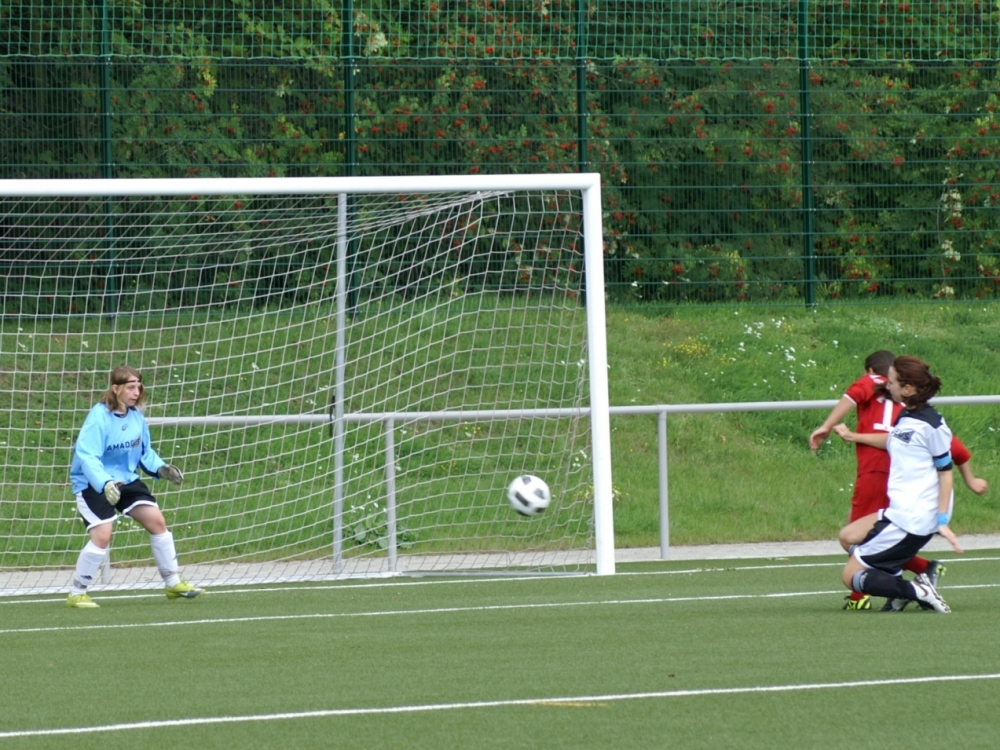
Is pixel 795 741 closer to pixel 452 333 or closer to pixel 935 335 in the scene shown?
pixel 452 333

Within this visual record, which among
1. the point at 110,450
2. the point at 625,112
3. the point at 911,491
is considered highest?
the point at 625,112

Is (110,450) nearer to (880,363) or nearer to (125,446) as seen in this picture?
(125,446)

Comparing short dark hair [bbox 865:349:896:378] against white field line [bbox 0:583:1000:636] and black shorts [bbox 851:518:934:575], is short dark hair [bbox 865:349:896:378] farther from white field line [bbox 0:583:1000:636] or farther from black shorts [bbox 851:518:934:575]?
black shorts [bbox 851:518:934:575]

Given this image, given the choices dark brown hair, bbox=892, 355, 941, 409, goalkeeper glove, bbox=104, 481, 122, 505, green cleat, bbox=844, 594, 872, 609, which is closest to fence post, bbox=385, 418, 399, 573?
goalkeeper glove, bbox=104, 481, 122, 505

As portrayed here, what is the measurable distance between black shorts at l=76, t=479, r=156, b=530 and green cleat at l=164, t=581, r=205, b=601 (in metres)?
0.50

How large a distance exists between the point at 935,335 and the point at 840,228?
1.45m

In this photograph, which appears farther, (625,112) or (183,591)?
(625,112)

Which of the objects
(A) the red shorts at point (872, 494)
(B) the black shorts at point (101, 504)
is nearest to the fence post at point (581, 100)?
(A) the red shorts at point (872, 494)

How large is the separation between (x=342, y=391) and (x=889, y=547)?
464 cm

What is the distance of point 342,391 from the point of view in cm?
1113

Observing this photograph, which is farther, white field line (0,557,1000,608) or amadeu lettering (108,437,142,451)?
white field line (0,557,1000,608)

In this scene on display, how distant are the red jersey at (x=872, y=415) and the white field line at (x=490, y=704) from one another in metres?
3.30

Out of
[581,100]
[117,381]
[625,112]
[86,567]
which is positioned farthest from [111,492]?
[625,112]

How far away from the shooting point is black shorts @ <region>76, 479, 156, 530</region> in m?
9.36
